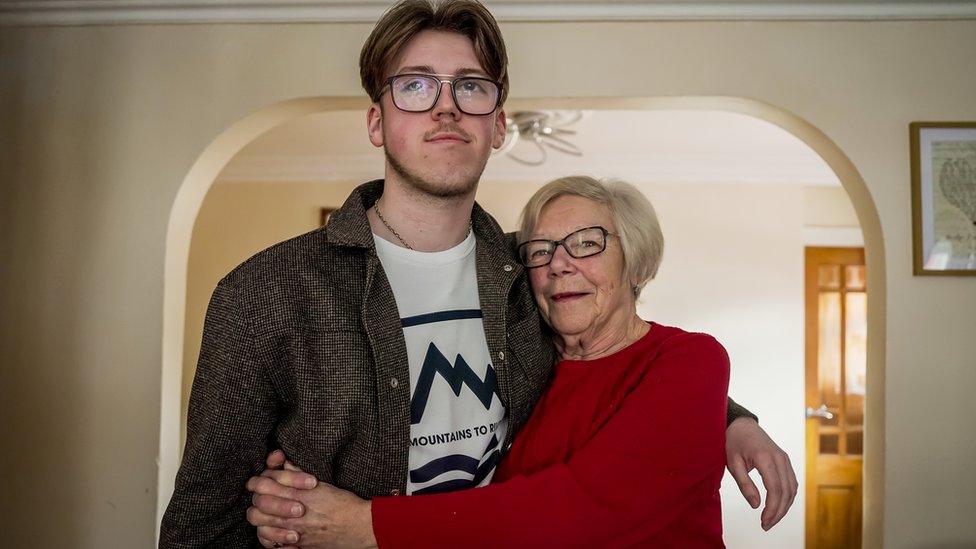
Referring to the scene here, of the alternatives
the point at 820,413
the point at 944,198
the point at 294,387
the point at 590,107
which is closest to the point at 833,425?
the point at 820,413

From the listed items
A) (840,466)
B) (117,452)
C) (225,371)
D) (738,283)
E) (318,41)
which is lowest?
(840,466)

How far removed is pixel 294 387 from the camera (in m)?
1.33

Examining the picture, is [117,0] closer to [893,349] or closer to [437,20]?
[437,20]

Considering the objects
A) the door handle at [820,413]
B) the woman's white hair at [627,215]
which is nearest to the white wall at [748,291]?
the door handle at [820,413]

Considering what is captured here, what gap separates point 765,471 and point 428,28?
3.44 ft

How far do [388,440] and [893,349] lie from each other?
1.82 meters

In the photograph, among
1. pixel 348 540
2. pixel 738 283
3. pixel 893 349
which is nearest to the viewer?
pixel 348 540

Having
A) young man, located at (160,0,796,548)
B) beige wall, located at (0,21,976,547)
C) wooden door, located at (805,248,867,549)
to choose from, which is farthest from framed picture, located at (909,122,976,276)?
wooden door, located at (805,248,867,549)

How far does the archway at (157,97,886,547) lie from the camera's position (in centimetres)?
245

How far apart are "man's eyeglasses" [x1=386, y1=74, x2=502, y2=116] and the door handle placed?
16.4ft

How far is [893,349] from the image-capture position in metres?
2.40

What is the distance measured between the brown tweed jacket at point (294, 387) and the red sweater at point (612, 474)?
133mm

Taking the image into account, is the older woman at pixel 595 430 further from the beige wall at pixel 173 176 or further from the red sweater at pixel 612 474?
the beige wall at pixel 173 176

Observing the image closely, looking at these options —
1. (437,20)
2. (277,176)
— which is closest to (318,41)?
(437,20)
